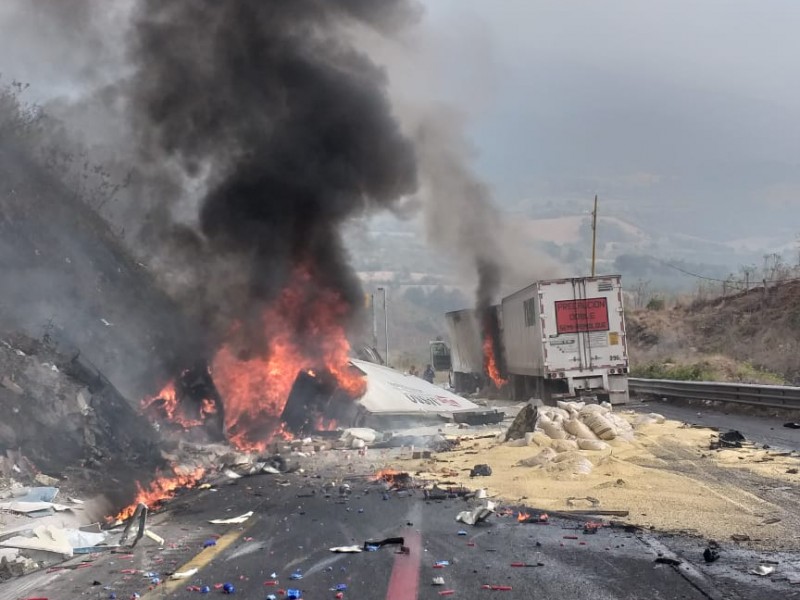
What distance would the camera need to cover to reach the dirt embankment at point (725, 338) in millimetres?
26141

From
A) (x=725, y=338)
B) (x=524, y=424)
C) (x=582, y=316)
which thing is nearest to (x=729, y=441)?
(x=524, y=424)

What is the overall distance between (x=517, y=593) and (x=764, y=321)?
31833 millimetres

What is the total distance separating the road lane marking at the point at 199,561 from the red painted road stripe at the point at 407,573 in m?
1.34

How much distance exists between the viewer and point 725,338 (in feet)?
109

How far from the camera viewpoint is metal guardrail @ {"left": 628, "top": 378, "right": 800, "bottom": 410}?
15.1 metres

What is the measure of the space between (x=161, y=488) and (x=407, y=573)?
5.00 metres

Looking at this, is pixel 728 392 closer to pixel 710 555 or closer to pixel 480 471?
pixel 480 471

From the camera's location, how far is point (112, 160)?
58.8 ft

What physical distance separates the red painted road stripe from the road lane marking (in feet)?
4.39

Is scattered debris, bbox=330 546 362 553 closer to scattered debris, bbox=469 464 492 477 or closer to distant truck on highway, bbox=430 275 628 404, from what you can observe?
scattered debris, bbox=469 464 492 477

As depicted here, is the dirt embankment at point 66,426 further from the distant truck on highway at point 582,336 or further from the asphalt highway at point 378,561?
the distant truck on highway at point 582,336

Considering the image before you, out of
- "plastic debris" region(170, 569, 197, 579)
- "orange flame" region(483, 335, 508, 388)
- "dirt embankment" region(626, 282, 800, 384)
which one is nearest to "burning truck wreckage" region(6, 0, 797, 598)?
"plastic debris" region(170, 569, 197, 579)

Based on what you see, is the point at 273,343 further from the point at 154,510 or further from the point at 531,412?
the point at 154,510

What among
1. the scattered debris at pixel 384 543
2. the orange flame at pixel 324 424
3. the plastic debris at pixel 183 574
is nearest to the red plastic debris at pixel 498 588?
the scattered debris at pixel 384 543
